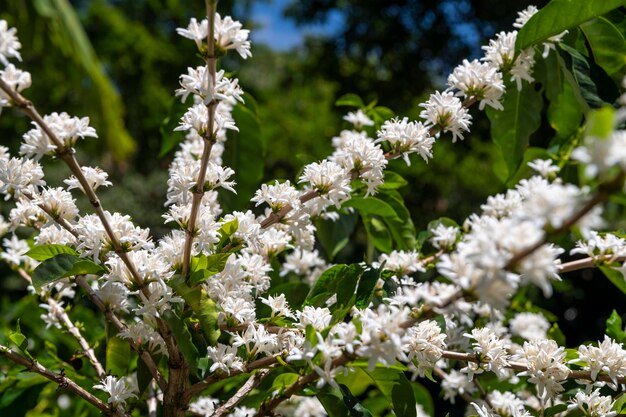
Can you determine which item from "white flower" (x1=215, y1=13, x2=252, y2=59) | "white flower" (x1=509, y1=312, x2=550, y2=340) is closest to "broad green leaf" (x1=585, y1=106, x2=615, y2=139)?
"white flower" (x1=215, y1=13, x2=252, y2=59)

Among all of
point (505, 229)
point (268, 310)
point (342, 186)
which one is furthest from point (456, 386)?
point (505, 229)

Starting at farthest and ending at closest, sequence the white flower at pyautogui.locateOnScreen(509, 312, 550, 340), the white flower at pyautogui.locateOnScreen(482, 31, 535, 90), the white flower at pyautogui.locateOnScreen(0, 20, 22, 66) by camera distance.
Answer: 1. the white flower at pyautogui.locateOnScreen(509, 312, 550, 340)
2. the white flower at pyautogui.locateOnScreen(482, 31, 535, 90)
3. the white flower at pyautogui.locateOnScreen(0, 20, 22, 66)

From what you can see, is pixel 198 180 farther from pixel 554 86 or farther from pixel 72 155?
pixel 554 86

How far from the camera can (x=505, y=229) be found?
547mm

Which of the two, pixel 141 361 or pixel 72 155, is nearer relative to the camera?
pixel 72 155

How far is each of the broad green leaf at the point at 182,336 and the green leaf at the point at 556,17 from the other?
601 mm

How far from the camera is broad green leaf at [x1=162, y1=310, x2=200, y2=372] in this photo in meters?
0.86

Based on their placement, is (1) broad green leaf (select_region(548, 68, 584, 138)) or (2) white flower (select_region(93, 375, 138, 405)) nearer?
(2) white flower (select_region(93, 375, 138, 405))

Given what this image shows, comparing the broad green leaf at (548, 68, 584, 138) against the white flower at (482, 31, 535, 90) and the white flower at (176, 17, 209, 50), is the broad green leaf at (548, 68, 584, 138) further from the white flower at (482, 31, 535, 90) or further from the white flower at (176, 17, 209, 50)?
the white flower at (176, 17, 209, 50)

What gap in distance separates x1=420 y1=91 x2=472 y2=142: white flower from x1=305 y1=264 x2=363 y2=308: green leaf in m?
0.23

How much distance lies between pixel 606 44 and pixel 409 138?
0.40m

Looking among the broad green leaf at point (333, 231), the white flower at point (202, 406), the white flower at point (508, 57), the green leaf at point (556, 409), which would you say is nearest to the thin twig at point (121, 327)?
the white flower at point (202, 406)

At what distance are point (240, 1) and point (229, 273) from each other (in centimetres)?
1371

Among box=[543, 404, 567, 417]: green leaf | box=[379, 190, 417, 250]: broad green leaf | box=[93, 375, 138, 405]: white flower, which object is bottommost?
box=[93, 375, 138, 405]: white flower
